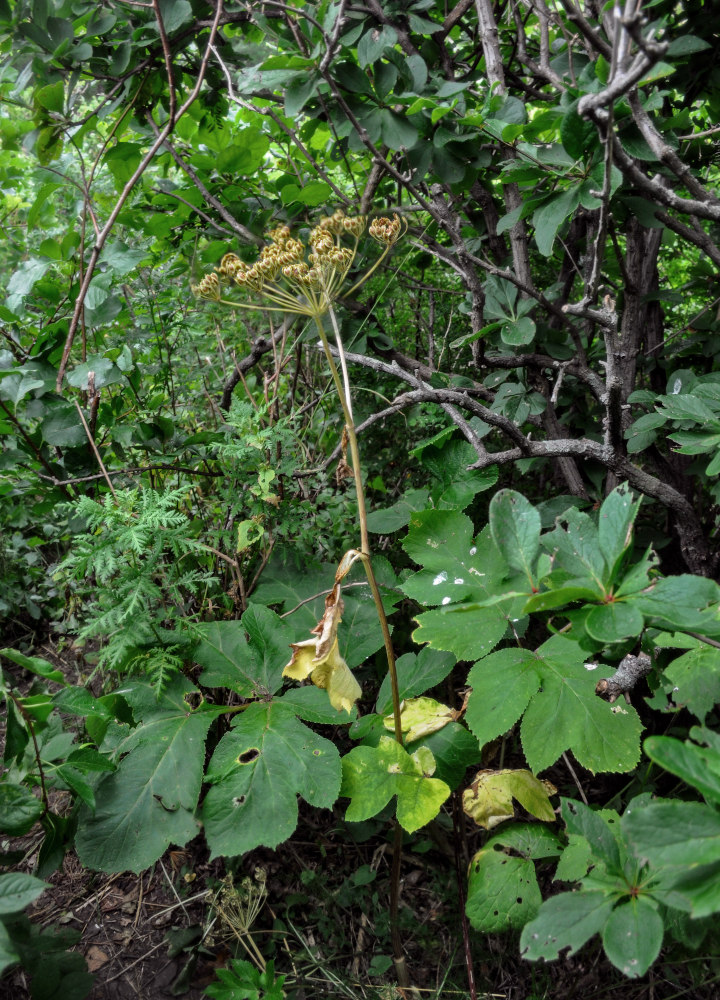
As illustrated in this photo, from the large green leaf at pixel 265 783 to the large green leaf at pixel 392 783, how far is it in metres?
0.05

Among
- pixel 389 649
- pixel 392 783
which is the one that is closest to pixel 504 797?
pixel 392 783

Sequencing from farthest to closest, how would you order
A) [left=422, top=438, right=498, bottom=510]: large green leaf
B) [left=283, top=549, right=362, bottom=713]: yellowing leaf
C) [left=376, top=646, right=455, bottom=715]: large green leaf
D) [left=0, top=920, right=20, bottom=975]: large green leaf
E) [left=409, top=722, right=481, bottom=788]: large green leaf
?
[left=422, top=438, right=498, bottom=510]: large green leaf, [left=376, top=646, right=455, bottom=715]: large green leaf, [left=409, top=722, right=481, bottom=788]: large green leaf, [left=283, top=549, right=362, bottom=713]: yellowing leaf, [left=0, top=920, right=20, bottom=975]: large green leaf

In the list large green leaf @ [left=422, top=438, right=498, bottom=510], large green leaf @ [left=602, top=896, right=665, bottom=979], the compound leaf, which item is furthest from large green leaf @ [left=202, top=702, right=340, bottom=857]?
large green leaf @ [left=422, top=438, right=498, bottom=510]

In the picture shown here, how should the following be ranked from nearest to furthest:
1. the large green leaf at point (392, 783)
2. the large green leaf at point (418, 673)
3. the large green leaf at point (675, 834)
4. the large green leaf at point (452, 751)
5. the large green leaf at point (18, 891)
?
the large green leaf at point (675, 834), the large green leaf at point (18, 891), the large green leaf at point (392, 783), the large green leaf at point (452, 751), the large green leaf at point (418, 673)

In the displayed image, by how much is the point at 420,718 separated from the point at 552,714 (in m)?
0.32

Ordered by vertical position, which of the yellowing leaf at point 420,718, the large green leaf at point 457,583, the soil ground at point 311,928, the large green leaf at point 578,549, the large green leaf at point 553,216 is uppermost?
the large green leaf at point 553,216

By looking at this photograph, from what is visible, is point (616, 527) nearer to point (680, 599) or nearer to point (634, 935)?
point (680, 599)

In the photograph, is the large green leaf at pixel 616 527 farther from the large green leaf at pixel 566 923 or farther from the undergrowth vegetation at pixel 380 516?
the large green leaf at pixel 566 923

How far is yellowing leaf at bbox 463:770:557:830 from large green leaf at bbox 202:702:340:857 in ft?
1.08

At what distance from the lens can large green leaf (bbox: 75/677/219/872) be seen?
1.31 m

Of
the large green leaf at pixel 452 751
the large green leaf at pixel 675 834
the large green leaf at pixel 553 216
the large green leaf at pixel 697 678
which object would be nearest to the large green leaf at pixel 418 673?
the large green leaf at pixel 452 751

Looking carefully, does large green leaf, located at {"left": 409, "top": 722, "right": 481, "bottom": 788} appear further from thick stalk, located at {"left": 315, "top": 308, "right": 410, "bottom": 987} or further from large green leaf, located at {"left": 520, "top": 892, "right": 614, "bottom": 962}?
large green leaf, located at {"left": 520, "top": 892, "right": 614, "bottom": 962}

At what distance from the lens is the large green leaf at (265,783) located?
4.26ft

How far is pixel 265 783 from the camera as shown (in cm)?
135
